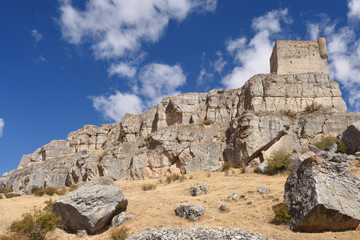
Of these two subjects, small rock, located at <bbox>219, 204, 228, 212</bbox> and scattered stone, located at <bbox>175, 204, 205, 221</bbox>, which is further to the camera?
small rock, located at <bbox>219, 204, 228, 212</bbox>

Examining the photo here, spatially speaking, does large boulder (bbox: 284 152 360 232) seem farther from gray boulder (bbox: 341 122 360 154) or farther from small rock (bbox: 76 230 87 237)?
gray boulder (bbox: 341 122 360 154)

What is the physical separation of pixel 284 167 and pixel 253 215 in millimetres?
9438

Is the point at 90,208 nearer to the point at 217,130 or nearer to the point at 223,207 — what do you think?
the point at 223,207

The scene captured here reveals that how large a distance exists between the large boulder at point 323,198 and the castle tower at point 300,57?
22782mm

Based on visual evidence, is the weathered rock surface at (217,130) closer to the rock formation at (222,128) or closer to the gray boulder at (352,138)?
the rock formation at (222,128)

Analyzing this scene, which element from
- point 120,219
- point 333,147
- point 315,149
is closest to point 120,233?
point 120,219

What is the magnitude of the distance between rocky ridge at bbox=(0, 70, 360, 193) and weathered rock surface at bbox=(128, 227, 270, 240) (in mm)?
14534

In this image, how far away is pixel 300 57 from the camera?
3172 cm

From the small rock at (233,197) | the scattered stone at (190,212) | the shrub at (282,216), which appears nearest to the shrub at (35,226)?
the scattered stone at (190,212)

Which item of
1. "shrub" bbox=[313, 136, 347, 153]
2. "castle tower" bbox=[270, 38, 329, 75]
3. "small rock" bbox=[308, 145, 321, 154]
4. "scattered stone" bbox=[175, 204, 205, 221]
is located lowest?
"scattered stone" bbox=[175, 204, 205, 221]

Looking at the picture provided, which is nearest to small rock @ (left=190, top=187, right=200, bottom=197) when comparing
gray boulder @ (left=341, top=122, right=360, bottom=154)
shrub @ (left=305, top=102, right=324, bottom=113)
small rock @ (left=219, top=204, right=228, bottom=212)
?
small rock @ (left=219, top=204, right=228, bottom=212)

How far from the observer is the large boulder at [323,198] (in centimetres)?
949

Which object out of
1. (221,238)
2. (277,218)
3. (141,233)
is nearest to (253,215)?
(277,218)

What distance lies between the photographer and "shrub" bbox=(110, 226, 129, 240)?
1158cm
